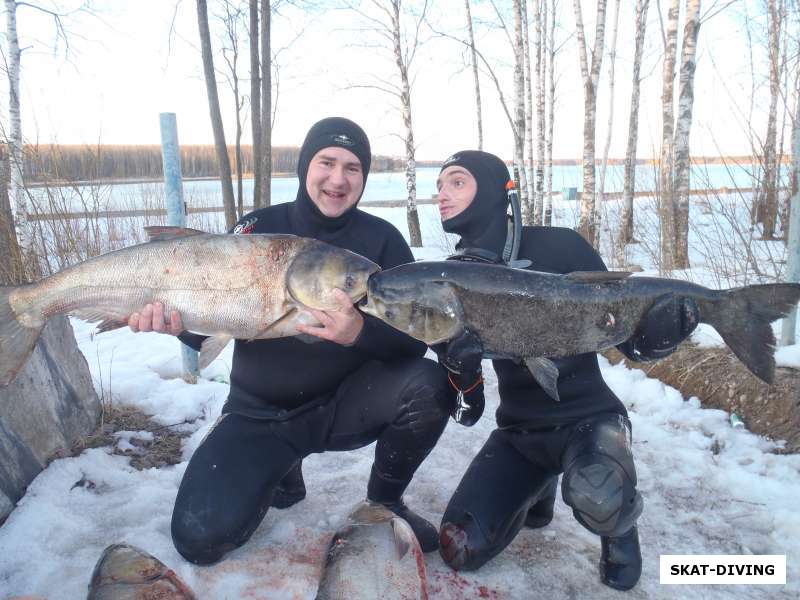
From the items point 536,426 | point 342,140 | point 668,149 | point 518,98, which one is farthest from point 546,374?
point 518,98

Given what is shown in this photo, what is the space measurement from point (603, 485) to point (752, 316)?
1013 mm

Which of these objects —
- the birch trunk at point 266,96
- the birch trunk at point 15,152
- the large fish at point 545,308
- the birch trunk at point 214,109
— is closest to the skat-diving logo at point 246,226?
the large fish at point 545,308

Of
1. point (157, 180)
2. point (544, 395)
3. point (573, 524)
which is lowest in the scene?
point (573, 524)

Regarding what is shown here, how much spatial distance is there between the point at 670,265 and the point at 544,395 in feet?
16.5

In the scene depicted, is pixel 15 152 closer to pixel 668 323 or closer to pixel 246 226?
pixel 246 226

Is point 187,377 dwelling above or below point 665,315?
below

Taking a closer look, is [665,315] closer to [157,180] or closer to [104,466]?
[104,466]

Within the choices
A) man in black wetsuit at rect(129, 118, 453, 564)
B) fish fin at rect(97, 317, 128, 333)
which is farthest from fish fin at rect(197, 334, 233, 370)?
fish fin at rect(97, 317, 128, 333)

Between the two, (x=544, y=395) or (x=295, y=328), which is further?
(x=544, y=395)

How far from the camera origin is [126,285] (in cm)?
270

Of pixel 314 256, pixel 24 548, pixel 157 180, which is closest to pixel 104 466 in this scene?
pixel 24 548

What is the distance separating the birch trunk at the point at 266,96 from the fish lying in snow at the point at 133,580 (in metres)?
9.92

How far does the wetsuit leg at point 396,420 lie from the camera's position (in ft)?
9.64

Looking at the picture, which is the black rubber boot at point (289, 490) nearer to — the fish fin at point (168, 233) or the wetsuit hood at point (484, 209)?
the fish fin at point (168, 233)
